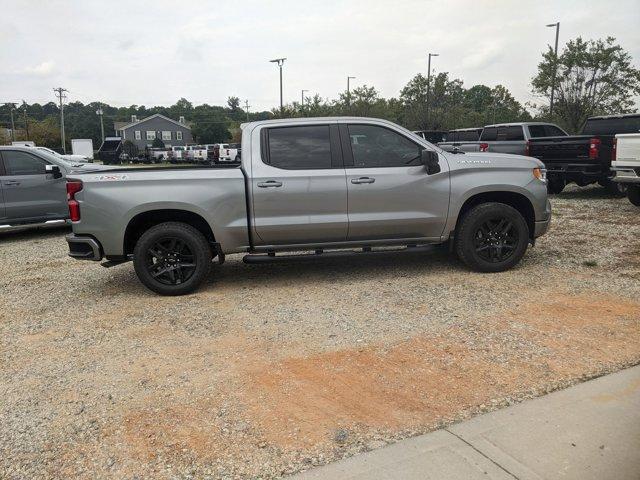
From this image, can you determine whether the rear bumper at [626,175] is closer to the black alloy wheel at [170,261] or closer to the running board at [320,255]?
the running board at [320,255]

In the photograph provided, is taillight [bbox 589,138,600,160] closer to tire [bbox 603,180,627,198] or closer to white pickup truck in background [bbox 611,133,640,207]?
white pickup truck in background [bbox 611,133,640,207]

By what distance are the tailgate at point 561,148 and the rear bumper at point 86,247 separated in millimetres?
10774

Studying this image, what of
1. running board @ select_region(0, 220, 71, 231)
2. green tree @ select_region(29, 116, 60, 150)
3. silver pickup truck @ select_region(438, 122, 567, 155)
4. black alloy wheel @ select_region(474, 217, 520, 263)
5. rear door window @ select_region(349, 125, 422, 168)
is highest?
green tree @ select_region(29, 116, 60, 150)

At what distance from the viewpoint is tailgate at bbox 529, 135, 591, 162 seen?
40.3ft

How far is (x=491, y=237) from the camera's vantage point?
20.7 feet

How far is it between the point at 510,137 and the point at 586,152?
157 inches

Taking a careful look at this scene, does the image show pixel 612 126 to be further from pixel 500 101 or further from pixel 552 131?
pixel 500 101

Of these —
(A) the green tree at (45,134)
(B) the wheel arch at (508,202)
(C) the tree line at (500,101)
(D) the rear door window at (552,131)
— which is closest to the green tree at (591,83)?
(C) the tree line at (500,101)

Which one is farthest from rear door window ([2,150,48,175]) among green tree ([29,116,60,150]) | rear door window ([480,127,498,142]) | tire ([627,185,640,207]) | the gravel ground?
green tree ([29,116,60,150])

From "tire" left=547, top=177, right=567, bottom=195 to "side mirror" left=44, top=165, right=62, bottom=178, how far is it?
36.0 feet

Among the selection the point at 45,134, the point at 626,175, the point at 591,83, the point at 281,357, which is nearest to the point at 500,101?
the point at 591,83

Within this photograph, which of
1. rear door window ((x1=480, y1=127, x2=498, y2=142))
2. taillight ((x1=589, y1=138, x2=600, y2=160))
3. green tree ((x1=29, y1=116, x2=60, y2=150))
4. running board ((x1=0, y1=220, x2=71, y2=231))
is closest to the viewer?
running board ((x1=0, y1=220, x2=71, y2=231))

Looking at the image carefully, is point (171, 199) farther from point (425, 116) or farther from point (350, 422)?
point (425, 116)

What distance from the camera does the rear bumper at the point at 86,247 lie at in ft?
18.7
